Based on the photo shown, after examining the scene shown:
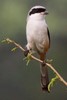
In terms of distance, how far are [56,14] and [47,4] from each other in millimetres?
421

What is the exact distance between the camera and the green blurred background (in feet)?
43.5

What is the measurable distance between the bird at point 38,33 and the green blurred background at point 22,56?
812 cm

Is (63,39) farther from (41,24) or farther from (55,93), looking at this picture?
(41,24)

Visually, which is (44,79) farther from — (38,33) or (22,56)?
(22,56)

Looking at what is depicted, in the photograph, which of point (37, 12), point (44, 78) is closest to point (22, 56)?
point (37, 12)

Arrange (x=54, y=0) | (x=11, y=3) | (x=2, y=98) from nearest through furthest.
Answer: (x=2, y=98) < (x=11, y=3) < (x=54, y=0)

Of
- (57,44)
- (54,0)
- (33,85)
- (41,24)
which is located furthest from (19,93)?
(41,24)

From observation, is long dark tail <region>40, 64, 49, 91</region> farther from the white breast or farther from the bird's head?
the bird's head

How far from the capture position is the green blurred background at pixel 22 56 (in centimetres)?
1326

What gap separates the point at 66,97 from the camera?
516 inches

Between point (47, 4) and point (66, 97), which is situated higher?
point (47, 4)

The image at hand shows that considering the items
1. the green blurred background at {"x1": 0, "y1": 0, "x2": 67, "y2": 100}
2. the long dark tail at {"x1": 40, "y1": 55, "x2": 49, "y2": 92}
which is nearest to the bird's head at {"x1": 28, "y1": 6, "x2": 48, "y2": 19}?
the long dark tail at {"x1": 40, "y1": 55, "x2": 49, "y2": 92}

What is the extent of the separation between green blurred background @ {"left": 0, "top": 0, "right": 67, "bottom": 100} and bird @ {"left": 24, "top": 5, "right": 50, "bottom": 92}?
320 inches

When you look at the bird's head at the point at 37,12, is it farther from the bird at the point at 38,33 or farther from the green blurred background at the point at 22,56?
the green blurred background at the point at 22,56
